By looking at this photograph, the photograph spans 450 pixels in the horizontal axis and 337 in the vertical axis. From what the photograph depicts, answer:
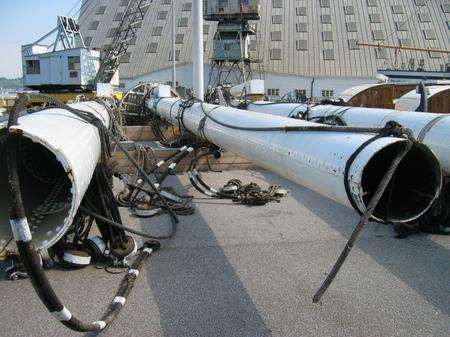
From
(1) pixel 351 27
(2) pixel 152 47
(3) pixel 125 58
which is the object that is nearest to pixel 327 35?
(1) pixel 351 27

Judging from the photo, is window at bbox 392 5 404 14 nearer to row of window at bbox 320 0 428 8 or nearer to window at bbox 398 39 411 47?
row of window at bbox 320 0 428 8

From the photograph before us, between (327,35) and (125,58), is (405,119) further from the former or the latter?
(125,58)

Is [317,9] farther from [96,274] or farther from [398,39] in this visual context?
[96,274]

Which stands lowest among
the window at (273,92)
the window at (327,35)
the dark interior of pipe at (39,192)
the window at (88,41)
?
the window at (273,92)

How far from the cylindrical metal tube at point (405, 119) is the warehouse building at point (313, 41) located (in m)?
31.5

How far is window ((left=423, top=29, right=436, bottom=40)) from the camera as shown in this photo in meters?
41.7

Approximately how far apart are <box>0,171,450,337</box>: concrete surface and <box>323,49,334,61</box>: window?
118 ft

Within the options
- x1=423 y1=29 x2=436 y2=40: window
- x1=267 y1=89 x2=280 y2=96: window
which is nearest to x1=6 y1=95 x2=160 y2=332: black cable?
x1=267 y1=89 x2=280 y2=96: window

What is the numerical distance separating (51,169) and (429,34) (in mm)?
43999

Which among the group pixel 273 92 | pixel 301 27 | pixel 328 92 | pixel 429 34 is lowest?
pixel 273 92

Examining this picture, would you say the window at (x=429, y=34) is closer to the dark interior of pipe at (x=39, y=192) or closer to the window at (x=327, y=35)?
the window at (x=327, y=35)

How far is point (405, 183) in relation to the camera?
3.41 metres

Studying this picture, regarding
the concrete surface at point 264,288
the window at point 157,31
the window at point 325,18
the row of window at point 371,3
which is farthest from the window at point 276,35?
the concrete surface at point 264,288

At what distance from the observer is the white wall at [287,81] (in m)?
38.7
